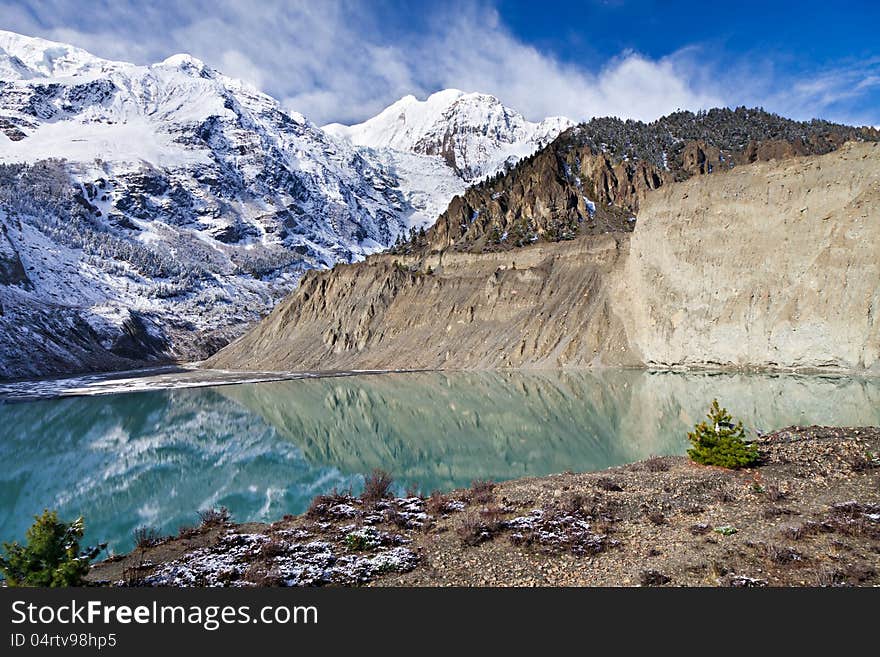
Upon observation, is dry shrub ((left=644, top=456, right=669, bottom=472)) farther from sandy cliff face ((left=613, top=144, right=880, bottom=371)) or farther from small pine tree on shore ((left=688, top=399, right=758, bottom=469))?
sandy cliff face ((left=613, top=144, right=880, bottom=371))

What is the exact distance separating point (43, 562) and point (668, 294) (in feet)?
197

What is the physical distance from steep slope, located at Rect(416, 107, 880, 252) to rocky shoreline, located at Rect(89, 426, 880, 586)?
7448cm

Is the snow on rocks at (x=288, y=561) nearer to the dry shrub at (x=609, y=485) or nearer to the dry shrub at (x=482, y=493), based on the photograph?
the dry shrub at (x=482, y=493)

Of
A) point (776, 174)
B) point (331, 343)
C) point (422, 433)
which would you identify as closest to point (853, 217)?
point (776, 174)

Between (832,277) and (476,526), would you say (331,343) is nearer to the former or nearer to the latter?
(832,277)

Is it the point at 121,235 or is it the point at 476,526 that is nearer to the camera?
the point at 476,526

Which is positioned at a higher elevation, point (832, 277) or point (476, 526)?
point (832, 277)

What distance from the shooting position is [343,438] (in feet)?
100

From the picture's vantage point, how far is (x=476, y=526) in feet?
39.6

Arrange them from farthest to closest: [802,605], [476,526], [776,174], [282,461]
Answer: [776,174] → [282,461] → [476,526] → [802,605]

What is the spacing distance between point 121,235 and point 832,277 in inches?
8282

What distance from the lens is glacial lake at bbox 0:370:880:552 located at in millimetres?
20281

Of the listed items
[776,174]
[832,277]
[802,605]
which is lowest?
[802,605]

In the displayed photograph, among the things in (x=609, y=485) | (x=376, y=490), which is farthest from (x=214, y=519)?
(x=609, y=485)
